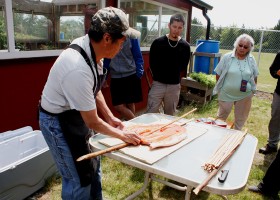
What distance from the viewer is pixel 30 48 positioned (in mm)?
3838

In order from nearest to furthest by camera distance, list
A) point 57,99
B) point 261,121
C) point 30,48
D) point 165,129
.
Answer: point 57,99 → point 165,129 → point 30,48 → point 261,121

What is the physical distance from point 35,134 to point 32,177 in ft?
1.97

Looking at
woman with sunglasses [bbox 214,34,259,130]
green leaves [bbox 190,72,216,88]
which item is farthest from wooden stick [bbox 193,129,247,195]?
green leaves [bbox 190,72,216,88]

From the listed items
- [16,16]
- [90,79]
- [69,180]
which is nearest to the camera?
[90,79]

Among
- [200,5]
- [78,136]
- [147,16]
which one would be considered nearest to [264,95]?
[200,5]

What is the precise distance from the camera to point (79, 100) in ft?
5.50

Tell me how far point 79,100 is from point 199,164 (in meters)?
0.94

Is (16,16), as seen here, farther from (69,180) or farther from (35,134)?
(69,180)

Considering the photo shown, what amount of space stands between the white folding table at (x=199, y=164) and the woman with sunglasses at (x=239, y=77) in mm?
2039

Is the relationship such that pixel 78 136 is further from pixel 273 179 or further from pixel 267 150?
pixel 267 150

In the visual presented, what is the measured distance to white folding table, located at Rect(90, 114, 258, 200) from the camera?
1.62 metres

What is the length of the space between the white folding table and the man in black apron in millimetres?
202

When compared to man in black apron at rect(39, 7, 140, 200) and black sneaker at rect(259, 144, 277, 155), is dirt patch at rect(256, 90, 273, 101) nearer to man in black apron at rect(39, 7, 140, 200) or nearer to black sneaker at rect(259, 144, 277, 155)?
black sneaker at rect(259, 144, 277, 155)

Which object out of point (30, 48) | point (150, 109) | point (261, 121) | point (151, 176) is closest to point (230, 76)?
point (150, 109)
